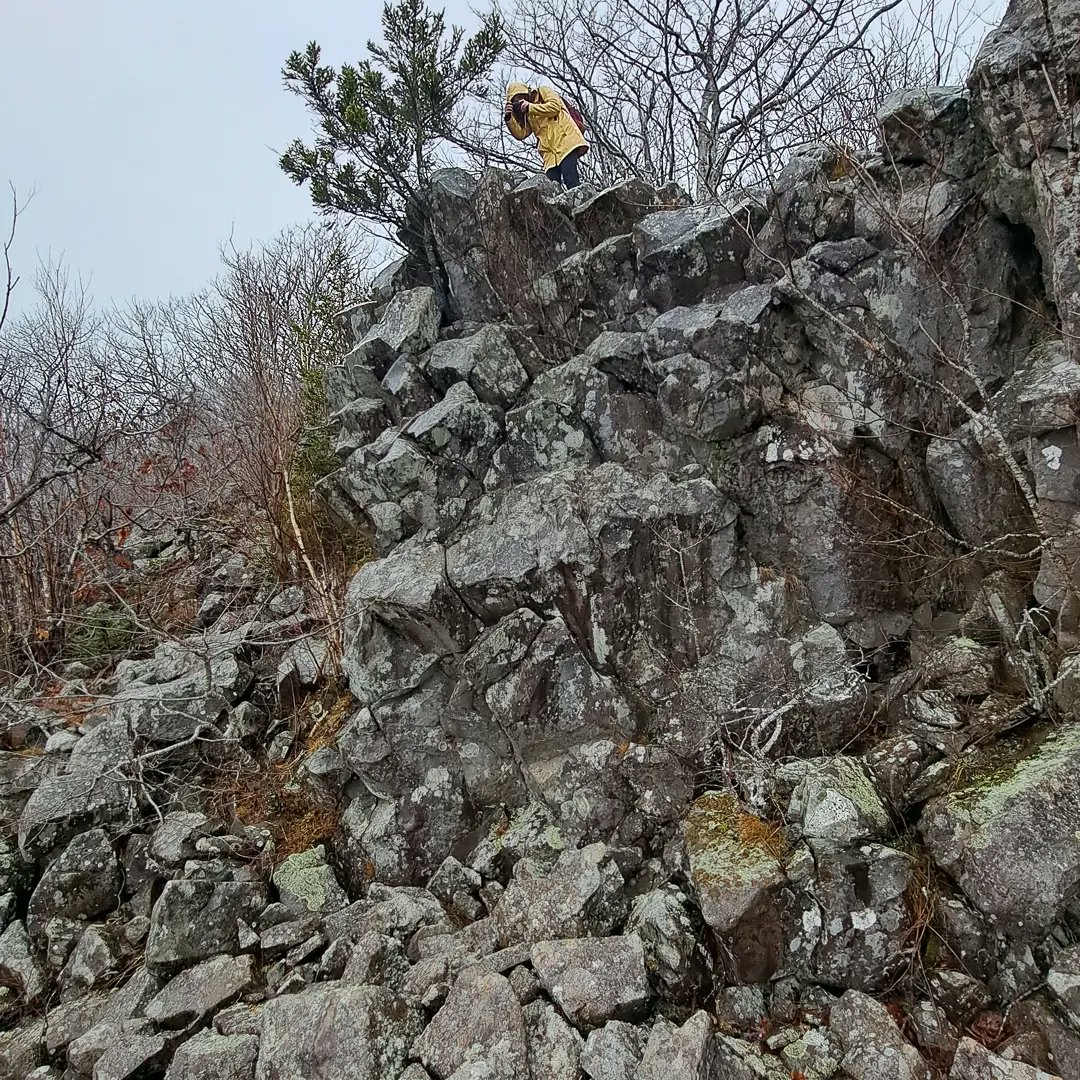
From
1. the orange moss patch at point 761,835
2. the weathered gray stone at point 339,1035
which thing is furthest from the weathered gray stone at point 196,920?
the orange moss patch at point 761,835

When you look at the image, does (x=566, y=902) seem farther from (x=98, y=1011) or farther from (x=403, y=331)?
(x=403, y=331)

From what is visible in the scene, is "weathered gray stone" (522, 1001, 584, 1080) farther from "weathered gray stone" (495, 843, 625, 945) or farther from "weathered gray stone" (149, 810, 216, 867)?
"weathered gray stone" (149, 810, 216, 867)

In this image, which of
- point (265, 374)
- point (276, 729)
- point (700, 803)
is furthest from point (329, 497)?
point (700, 803)

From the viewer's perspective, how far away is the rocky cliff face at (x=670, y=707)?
3676 mm

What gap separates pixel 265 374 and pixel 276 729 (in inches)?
238

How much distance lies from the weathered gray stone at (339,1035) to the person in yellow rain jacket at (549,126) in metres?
9.35

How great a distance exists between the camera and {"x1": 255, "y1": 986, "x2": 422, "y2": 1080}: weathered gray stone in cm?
371

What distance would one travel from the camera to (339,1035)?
3779 mm

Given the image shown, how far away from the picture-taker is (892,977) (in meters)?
3.61

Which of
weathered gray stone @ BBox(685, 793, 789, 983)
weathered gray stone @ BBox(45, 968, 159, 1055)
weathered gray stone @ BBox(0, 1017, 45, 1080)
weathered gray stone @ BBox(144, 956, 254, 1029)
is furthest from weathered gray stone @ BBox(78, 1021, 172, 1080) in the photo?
weathered gray stone @ BBox(685, 793, 789, 983)

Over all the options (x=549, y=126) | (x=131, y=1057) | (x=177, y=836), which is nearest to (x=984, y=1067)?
(x=131, y=1057)

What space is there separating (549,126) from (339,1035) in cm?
1023

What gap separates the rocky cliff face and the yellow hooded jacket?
2.13 m

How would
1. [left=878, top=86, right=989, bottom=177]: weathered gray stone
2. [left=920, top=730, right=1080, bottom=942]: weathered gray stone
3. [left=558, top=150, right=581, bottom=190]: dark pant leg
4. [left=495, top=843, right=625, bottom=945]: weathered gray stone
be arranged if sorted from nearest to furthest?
[left=920, top=730, right=1080, bottom=942]: weathered gray stone < [left=495, top=843, right=625, bottom=945]: weathered gray stone < [left=878, top=86, right=989, bottom=177]: weathered gray stone < [left=558, top=150, right=581, bottom=190]: dark pant leg
